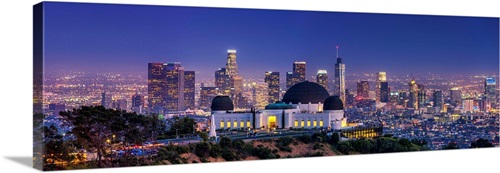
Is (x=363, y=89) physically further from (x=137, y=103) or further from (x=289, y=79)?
(x=137, y=103)

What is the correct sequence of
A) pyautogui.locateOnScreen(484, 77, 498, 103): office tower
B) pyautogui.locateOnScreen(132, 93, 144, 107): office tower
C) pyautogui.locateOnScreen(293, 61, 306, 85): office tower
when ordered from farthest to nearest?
pyautogui.locateOnScreen(484, 77, 498, 103): office tower
pyautogui.locateOnScreen(293, 61, 306, 85): office tower
pyautogui.locateOnScreen(132, 93, 144, 107): office tower

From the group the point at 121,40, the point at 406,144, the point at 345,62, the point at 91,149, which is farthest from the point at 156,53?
the point at 406,144

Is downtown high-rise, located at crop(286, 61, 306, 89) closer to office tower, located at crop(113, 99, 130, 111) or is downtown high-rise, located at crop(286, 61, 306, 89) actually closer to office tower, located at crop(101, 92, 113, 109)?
office tower, located at crop(113, 99, 130, 111)

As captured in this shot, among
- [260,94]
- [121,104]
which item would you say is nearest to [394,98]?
[260,94]

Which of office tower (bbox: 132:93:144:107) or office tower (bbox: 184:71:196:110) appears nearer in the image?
office tower (bbox: 132:93:144:107)

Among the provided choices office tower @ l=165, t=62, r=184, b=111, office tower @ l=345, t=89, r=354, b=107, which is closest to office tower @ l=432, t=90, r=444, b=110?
office tower @ l=345, t=89, r=354, b=107

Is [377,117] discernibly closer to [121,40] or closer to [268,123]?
[268,123]

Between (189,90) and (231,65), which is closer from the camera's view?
(231,65)
